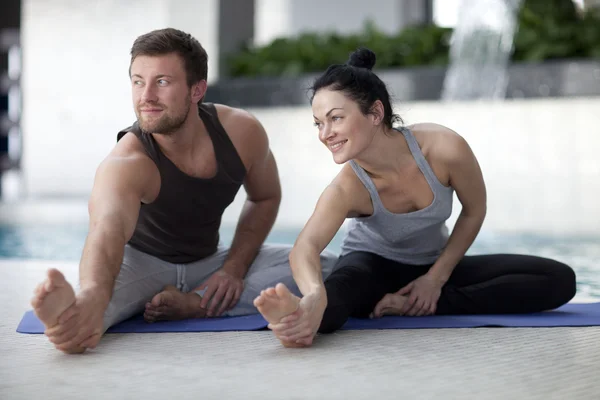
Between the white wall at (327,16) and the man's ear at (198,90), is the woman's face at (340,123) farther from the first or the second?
the white wall at (327,16)

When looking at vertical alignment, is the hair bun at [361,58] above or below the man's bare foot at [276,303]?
above

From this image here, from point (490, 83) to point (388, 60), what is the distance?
1014 mm

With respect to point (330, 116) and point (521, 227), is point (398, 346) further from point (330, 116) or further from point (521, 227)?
point (521, 227)

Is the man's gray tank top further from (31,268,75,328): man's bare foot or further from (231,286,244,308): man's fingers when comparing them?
(31,268,75,328): man's bare foot

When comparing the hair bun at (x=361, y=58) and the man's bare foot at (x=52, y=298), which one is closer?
the man's bare foot at (x=52, y=298)

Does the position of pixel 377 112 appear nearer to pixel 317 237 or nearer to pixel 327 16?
pixel 317 237

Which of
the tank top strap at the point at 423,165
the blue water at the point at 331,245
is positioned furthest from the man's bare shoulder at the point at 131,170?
the blue water at the point at 331,245

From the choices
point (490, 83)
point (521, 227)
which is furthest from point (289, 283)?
point (490, 83)

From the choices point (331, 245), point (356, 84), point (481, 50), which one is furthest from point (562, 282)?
point (481, 50)

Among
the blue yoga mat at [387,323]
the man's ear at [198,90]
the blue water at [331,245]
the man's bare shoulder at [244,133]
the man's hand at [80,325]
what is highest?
the man's ear at [198,90]

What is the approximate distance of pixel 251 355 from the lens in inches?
78.4

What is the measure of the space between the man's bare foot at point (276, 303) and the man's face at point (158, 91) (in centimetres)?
71

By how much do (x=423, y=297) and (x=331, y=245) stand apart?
10.1 feet

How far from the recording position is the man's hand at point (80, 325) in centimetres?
191
